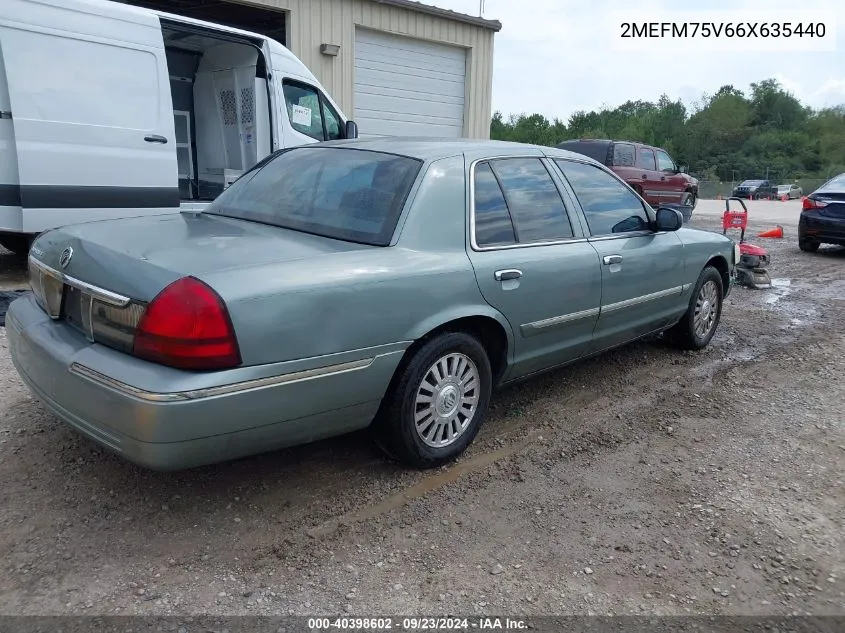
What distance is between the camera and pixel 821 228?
11727mm

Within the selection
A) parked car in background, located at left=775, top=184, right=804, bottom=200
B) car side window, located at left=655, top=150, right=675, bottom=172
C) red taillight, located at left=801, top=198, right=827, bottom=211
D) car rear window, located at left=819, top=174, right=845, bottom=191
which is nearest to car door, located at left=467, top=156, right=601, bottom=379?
red taillight, located at left=801, top=198, right=827, bottom=211

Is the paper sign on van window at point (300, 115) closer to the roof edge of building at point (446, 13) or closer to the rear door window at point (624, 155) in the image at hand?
the roof edge of building at point (446, 13)

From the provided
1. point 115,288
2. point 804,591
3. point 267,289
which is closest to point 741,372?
point 804,591

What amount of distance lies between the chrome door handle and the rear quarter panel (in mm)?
171

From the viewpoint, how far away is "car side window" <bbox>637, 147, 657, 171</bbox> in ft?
57.3

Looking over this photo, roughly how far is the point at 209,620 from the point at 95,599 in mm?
423

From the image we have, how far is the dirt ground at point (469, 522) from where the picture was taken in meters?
2.61

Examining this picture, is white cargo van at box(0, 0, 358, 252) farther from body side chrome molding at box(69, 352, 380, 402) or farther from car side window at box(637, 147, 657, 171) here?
car side window at box(637, 147, 657, 171)

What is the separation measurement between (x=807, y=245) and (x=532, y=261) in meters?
10.5

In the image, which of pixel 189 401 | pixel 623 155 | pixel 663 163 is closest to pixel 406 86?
pixel 623 155

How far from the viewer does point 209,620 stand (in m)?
2.42

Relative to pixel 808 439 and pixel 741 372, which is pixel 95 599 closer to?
pixel 808 439

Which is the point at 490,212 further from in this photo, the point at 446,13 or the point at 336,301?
the point at 446,13

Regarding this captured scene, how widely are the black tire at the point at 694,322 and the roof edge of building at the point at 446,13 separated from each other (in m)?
8.20
